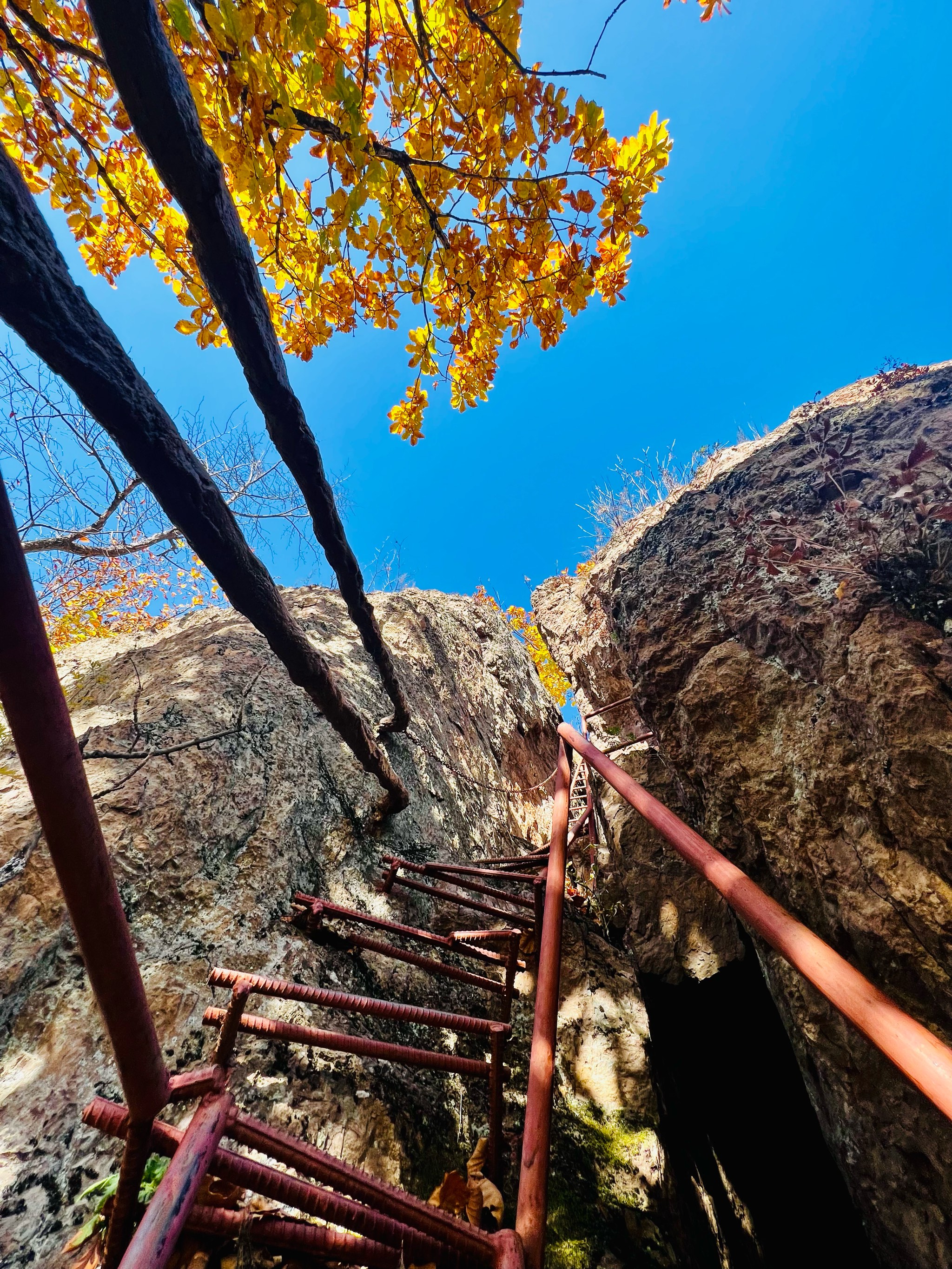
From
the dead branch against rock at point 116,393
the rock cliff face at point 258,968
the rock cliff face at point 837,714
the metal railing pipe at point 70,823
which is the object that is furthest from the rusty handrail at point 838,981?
the dead branch against rock at point 116,393

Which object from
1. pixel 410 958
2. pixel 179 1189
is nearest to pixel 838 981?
pixel 179 1189

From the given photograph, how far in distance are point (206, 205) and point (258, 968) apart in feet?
11.4

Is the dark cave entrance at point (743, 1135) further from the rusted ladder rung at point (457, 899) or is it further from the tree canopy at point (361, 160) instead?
the tree canopy at point (361, 160)

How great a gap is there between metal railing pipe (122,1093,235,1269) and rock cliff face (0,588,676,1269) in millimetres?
1199

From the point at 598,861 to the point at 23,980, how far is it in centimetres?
513

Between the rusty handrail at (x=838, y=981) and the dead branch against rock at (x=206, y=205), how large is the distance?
262 centimetres

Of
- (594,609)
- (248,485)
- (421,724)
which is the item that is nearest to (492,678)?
(594,609)

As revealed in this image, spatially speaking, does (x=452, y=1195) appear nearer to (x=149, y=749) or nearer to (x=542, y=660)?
(x=149, y=749)

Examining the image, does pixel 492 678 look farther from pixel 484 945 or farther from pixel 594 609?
pixel 484 945

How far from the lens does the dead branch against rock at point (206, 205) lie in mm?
1636

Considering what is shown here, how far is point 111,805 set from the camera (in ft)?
10.0

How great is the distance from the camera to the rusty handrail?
79 centimetres

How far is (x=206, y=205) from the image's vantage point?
191cm

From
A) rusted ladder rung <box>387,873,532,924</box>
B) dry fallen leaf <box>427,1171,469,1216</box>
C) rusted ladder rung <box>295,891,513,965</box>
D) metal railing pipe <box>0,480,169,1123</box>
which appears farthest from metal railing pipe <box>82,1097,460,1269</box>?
rusted ladder rung <box>387,873,532,924</box>
